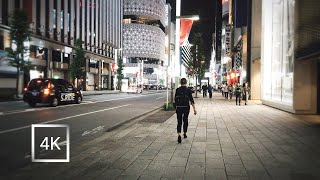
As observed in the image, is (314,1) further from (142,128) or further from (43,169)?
(43,169)

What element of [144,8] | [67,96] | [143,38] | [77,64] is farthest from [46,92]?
[144,8]

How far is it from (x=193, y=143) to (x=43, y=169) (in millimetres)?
4306

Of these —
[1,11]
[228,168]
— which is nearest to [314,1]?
[228,168]

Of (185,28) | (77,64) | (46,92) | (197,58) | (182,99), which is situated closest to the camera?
(182,99)

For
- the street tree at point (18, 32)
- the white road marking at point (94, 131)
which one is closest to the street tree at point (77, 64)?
the street tree at point (18, 32)

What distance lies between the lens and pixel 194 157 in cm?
755

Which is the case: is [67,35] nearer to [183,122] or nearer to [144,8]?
[183,122]

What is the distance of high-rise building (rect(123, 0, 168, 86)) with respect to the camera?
129 m

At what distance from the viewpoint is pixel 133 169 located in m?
6.43

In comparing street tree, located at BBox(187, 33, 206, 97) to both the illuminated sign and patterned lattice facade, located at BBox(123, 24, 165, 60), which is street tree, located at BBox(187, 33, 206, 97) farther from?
patterned lattice facade, located at BBox(123, 24, 165, 60)

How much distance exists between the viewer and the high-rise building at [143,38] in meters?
129

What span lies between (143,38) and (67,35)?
72.7 m

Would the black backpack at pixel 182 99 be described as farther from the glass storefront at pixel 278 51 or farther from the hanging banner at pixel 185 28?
the glass storefront at pixel 278 51

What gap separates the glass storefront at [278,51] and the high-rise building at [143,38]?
98.4 m
